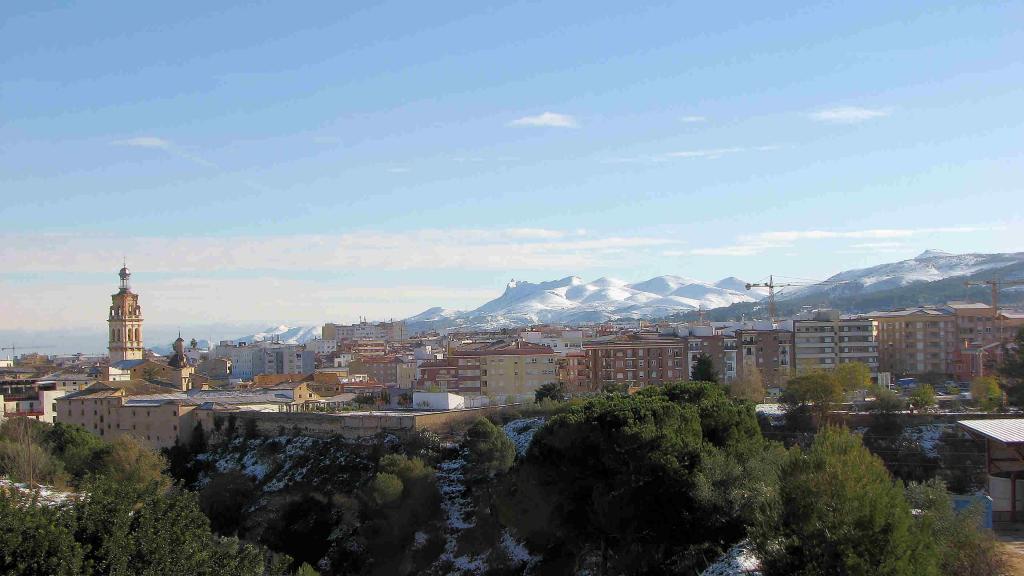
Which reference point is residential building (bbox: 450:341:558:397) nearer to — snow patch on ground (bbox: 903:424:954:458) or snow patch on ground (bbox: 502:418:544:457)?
snow patch on ground (bbox: 502:418:544:457)

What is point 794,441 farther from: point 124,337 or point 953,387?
point 124,337

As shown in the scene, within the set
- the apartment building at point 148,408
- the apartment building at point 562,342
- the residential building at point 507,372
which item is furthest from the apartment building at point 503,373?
the apartment building at point 148,408

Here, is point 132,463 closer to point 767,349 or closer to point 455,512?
point 455,512

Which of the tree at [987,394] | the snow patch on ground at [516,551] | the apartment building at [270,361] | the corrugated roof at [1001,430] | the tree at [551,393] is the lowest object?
the snow patch on ground at [516,551]

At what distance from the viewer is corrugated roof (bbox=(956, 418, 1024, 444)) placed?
24.5m

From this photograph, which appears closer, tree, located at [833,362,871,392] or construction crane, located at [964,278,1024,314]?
tree, located at [833,362,871,392]

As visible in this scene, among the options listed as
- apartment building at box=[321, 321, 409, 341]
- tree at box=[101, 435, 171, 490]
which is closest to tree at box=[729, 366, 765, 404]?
tree at box=[101, 435, 171, 490]

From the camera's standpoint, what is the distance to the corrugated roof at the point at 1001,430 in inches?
963

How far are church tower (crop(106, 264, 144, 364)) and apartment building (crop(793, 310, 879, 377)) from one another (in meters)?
42.6

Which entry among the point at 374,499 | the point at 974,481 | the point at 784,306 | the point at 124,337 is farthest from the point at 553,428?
the point at 784,306

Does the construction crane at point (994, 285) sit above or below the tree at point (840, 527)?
above

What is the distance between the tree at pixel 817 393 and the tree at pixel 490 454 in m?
9.53

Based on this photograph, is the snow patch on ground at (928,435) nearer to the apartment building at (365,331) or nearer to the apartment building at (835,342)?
the apartment building at (835,342)

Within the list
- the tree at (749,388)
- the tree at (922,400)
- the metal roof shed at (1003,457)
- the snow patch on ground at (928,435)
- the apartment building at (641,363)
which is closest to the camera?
the metal roof shed at (1003,457)
